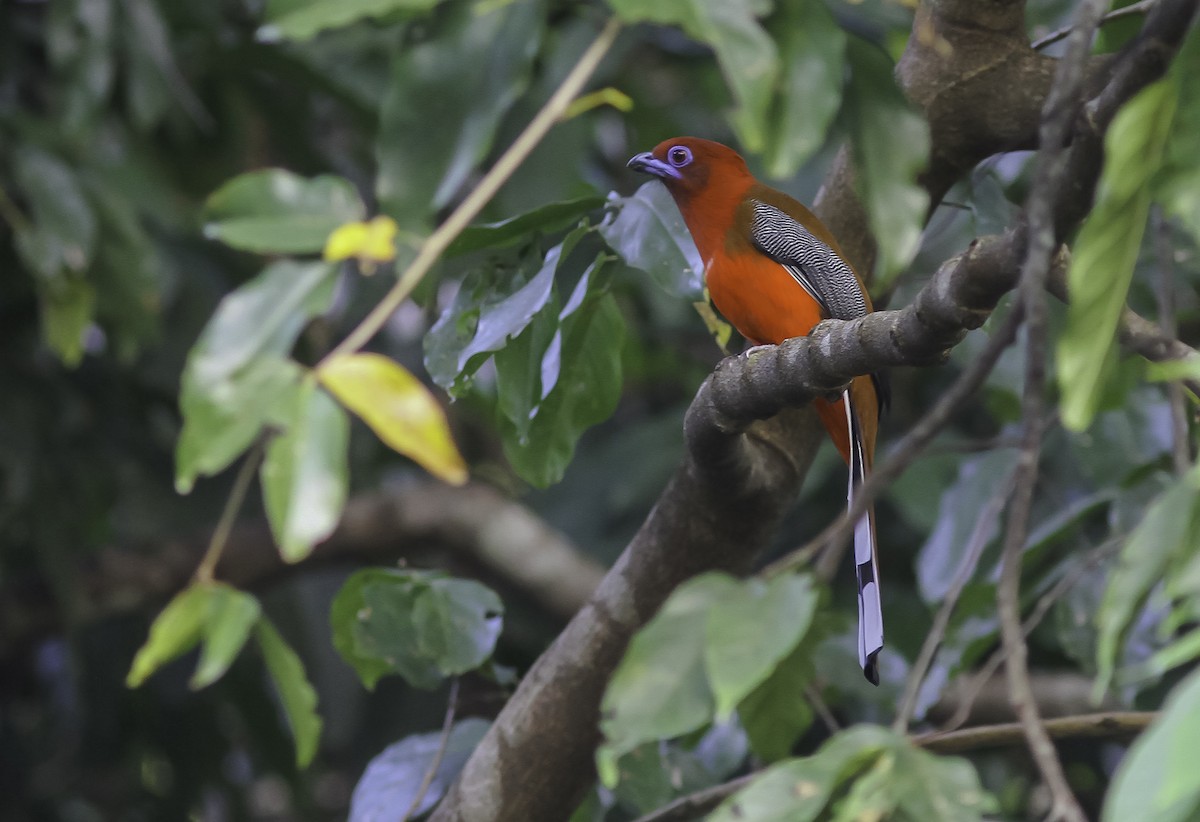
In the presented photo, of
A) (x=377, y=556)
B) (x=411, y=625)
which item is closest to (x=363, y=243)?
(x=411, y=625)

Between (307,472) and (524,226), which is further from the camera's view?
(524,226)

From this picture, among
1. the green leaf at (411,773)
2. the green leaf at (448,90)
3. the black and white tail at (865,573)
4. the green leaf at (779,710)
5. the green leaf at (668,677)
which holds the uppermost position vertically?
the green leaf at (448,90)

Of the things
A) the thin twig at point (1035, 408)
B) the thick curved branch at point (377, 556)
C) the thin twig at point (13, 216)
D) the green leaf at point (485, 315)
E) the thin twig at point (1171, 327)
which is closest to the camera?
the thin twig at point (1035, 408)

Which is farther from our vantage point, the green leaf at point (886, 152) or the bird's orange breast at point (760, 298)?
the bird's orange breast at point (760, 298)

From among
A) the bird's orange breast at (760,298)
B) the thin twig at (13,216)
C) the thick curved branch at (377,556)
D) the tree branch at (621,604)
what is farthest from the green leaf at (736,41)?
the thick curved branch at (377,556)

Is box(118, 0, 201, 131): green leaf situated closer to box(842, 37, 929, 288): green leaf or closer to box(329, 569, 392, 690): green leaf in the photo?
box(329, 569, 392, 690): green leaf

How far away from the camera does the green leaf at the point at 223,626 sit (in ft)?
3.33

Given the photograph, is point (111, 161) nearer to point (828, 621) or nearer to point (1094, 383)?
point (828, 621)

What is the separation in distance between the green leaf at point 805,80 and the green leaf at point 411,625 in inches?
53.5

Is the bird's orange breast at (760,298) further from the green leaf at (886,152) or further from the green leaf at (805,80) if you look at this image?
the green leaf at (805,80)

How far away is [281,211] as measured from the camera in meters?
1.08

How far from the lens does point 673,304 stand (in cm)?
460

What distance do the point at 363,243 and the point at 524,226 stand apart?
985 millimetres

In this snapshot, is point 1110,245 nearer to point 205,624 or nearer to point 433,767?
point 205,624
